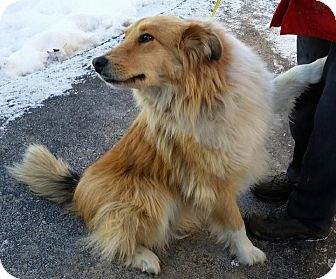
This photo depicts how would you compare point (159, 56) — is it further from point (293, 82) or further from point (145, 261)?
point (145, 261)

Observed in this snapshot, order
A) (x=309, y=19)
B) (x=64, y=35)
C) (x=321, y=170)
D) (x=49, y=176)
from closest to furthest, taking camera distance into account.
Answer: (x=309, y=19)
(x=321, y=170)
(x=49, y=176)
(x=64, y=35)

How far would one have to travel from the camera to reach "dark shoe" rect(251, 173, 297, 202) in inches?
113

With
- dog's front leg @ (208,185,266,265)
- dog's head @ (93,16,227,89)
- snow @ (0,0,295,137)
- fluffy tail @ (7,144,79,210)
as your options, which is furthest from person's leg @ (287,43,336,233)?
snow @ (0,0,295,137)

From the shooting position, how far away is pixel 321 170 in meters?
2.31

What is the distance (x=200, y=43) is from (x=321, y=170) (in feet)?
2.94

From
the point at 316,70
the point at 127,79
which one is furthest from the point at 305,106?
the point at 127,79

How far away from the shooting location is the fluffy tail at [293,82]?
2.52 meters

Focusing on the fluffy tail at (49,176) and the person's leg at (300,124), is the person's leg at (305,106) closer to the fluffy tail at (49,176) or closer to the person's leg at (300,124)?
the person's leg at (300,124)

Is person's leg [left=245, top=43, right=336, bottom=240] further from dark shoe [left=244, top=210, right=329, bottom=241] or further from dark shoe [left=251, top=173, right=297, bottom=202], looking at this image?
dark shoe [left=251, top=173, right=297, bottom=202]

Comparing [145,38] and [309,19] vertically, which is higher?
[309,19]

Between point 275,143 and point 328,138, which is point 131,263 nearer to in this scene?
point 328,138

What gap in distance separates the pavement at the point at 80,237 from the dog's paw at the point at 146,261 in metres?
0.04

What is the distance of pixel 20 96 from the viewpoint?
3.95 meters

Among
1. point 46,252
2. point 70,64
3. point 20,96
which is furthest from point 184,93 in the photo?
point 70,64
